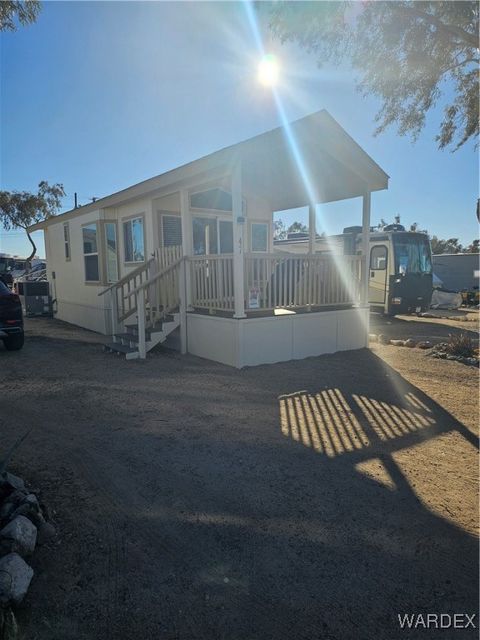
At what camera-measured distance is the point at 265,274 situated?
7086mm

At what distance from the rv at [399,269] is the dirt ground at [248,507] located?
27.1ft

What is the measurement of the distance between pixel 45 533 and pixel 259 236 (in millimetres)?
9142

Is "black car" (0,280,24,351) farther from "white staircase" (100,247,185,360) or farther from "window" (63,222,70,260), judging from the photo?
"window" (63,222,70,260)

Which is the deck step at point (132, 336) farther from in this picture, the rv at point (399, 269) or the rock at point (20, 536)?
the rv at point (399, 269)

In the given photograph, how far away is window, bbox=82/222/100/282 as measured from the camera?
442 inches

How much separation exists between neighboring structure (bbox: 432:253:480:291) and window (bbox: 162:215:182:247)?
21.3 metres

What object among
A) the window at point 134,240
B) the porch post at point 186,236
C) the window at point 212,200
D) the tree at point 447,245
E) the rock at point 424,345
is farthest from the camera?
the tree at point 447,245

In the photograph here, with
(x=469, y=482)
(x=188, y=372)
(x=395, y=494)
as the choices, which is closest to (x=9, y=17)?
(x=188, y=372)

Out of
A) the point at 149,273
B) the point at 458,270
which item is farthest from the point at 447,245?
the point at 149,273

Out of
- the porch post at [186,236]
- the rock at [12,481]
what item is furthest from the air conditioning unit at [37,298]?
the rock at [12,481]

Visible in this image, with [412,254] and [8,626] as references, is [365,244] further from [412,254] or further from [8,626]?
Answer: [8,626]

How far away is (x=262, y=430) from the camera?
→ 4277 millimetres

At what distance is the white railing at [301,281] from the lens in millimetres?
7004

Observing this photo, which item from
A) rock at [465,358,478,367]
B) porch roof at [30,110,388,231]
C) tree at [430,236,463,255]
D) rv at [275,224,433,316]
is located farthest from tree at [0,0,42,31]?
tree at [430,236,463,255]
